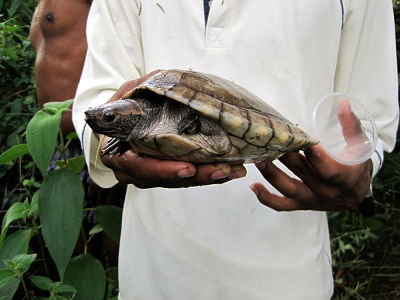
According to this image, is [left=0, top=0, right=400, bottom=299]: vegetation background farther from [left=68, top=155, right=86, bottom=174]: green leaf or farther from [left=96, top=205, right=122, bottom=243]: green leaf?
[left=68, top=155, right=86, bottom=174]: green leaf

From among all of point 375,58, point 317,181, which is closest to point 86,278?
point 317,181

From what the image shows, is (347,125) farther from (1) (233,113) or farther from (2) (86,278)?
(2) (86,278)

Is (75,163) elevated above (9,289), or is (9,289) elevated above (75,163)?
(75,163)

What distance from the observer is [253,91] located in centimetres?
108

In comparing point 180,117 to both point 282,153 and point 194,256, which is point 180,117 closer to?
point 282,153

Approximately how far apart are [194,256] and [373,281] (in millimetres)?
1742

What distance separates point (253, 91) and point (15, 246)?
38.0 inches

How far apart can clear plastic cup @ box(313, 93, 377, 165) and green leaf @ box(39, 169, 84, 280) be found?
0.80 metres

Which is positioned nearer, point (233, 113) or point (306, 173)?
point (233, 113)

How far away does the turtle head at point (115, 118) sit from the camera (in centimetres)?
78

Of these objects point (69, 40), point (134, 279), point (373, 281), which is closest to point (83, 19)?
point (69, 40)

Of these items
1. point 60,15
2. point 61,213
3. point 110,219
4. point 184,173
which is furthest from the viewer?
point 60,15

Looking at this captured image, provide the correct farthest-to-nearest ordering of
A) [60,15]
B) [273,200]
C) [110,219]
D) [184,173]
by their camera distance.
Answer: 1. [60,15]
2. [110,219]
3. [273,200]
4. [184,173]

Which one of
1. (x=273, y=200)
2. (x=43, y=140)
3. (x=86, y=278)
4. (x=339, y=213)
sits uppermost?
(x=43, y=140)
